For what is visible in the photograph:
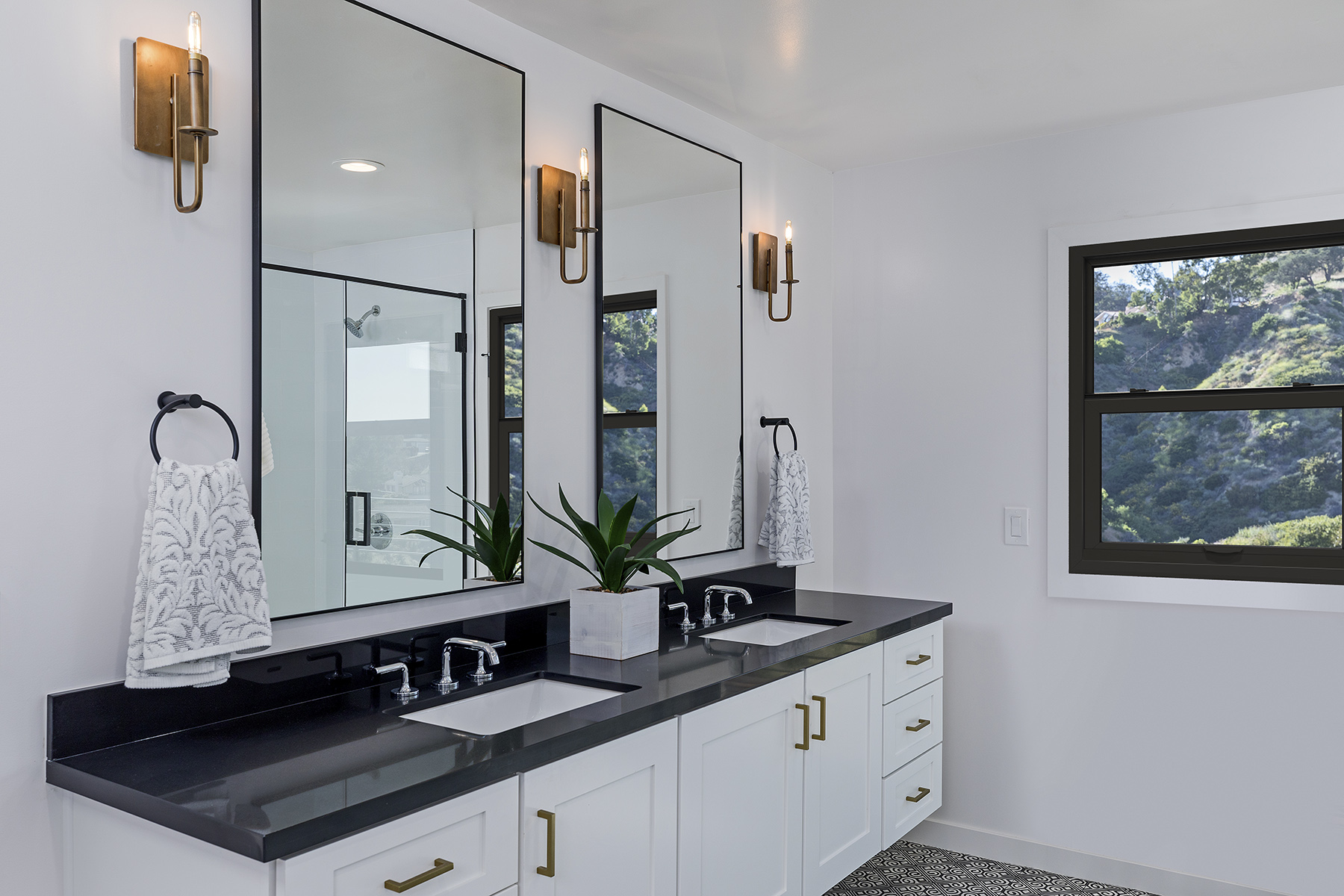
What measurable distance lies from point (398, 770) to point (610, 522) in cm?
96

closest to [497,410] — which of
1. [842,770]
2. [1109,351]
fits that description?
[842,770]

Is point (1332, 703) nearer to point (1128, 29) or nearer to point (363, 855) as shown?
point (1128, 29)

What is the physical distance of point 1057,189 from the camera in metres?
3.06

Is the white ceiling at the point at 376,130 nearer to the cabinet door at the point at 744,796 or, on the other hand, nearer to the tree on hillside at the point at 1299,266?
the cabinet door at the point at 744,796

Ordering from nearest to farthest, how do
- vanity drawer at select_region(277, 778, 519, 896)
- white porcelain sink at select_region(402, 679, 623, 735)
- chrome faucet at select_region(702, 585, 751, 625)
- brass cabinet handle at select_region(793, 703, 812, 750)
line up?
vanity drawer at select_region(277, 778, 519, 896) → white porcelain sink at select_region(402, 679, 623, 735) → brass cabinet handle at select_region(793, 703, 812, 750) → chrome faucet at select_region(702, 585, 751, 625)

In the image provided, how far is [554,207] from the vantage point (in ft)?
7.45

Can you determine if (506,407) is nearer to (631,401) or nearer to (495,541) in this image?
(495,541)

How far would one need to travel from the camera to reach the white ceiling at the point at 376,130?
1715 millimetres

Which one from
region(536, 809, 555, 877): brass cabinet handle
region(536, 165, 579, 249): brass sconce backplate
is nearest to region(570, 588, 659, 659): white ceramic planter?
region(536, 809, 555, 877): brass cabinet handle

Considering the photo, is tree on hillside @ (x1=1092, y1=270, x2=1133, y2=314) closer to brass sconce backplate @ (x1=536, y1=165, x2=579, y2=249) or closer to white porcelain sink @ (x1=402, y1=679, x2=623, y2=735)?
brass sconce backplate @ (x1=536, y1=165, x2=579, y2=249)

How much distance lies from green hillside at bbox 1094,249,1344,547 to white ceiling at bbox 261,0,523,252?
203cm

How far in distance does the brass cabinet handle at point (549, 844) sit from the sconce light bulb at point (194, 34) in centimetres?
133

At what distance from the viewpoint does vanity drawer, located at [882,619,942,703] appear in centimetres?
260

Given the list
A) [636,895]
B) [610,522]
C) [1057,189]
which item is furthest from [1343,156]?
[636,895]
